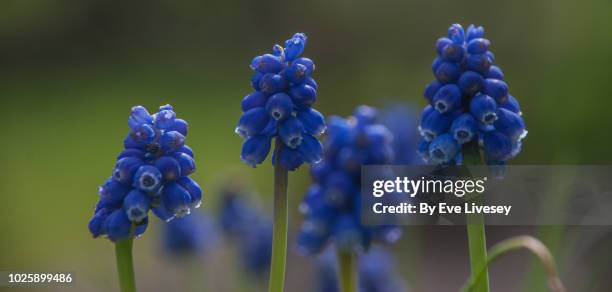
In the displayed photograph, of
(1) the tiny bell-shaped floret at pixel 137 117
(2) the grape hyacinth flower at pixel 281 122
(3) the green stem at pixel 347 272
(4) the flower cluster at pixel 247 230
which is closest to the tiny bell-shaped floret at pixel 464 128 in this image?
(2) the grape hyacinth flower at pixel 281 122

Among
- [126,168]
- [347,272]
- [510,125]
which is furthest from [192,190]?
[510,125]

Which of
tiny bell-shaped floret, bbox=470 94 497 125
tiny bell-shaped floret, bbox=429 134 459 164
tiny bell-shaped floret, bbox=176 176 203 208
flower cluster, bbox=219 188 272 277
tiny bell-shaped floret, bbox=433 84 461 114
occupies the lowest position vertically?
tiny bell-shaped floret, bbox=176 176 203 208

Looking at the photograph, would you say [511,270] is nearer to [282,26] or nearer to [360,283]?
[360,283]

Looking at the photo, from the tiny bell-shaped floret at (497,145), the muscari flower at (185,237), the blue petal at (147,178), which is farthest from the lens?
the muscari flower at (185,237)

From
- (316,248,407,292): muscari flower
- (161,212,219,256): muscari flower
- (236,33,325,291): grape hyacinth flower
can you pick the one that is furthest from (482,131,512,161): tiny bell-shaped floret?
(161,212,219,256): muscari flower

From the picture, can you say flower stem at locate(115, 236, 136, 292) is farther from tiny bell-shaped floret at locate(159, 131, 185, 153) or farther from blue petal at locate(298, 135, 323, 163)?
blue petal at locate(298, 135, 323, 163)

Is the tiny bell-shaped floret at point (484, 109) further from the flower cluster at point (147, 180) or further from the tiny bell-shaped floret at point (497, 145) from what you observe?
the flower cluster at point (147, 180)

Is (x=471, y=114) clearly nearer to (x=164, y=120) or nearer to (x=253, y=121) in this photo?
(x=253, y=121)
